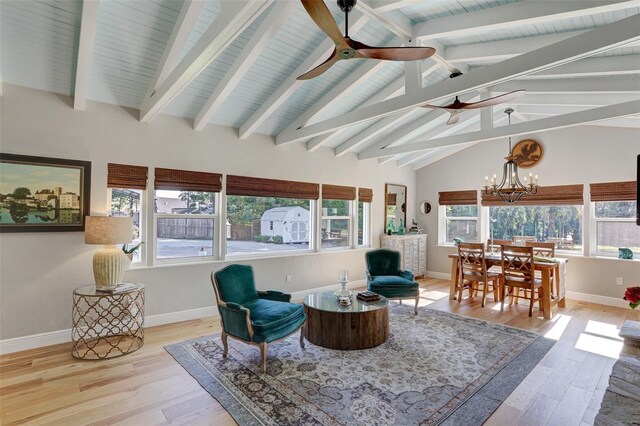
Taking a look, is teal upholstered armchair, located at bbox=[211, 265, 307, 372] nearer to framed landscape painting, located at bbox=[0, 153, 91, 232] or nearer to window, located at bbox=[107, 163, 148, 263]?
window, located at bbox=[107, 163, 148, 263]

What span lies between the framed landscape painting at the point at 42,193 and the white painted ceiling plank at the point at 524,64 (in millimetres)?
3223

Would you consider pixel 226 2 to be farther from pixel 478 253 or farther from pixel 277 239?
pixel 478 253

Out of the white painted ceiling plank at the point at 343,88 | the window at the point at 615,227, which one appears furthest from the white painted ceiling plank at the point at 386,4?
the window at the point at 615,227

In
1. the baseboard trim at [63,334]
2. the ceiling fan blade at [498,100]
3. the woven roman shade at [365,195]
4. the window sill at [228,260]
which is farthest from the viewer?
the woven roman shade at [365,195]

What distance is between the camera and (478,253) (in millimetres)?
5402

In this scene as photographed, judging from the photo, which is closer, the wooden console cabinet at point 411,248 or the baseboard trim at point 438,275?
the wooden console cabinet at point 411,248

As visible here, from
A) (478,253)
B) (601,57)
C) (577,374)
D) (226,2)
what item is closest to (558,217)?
(478,253)

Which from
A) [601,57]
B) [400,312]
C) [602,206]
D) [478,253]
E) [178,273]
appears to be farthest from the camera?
[602,206]

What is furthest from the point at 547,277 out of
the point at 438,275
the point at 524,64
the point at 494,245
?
the point at 524,64

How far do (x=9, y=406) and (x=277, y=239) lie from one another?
3.65 metres

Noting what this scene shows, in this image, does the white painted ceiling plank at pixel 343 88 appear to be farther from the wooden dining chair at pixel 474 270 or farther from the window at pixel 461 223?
the window at pixel 461 223

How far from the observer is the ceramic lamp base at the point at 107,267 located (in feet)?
11.5

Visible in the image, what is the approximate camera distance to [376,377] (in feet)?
9.73

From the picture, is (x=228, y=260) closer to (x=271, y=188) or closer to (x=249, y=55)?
(x=271, y=188)
